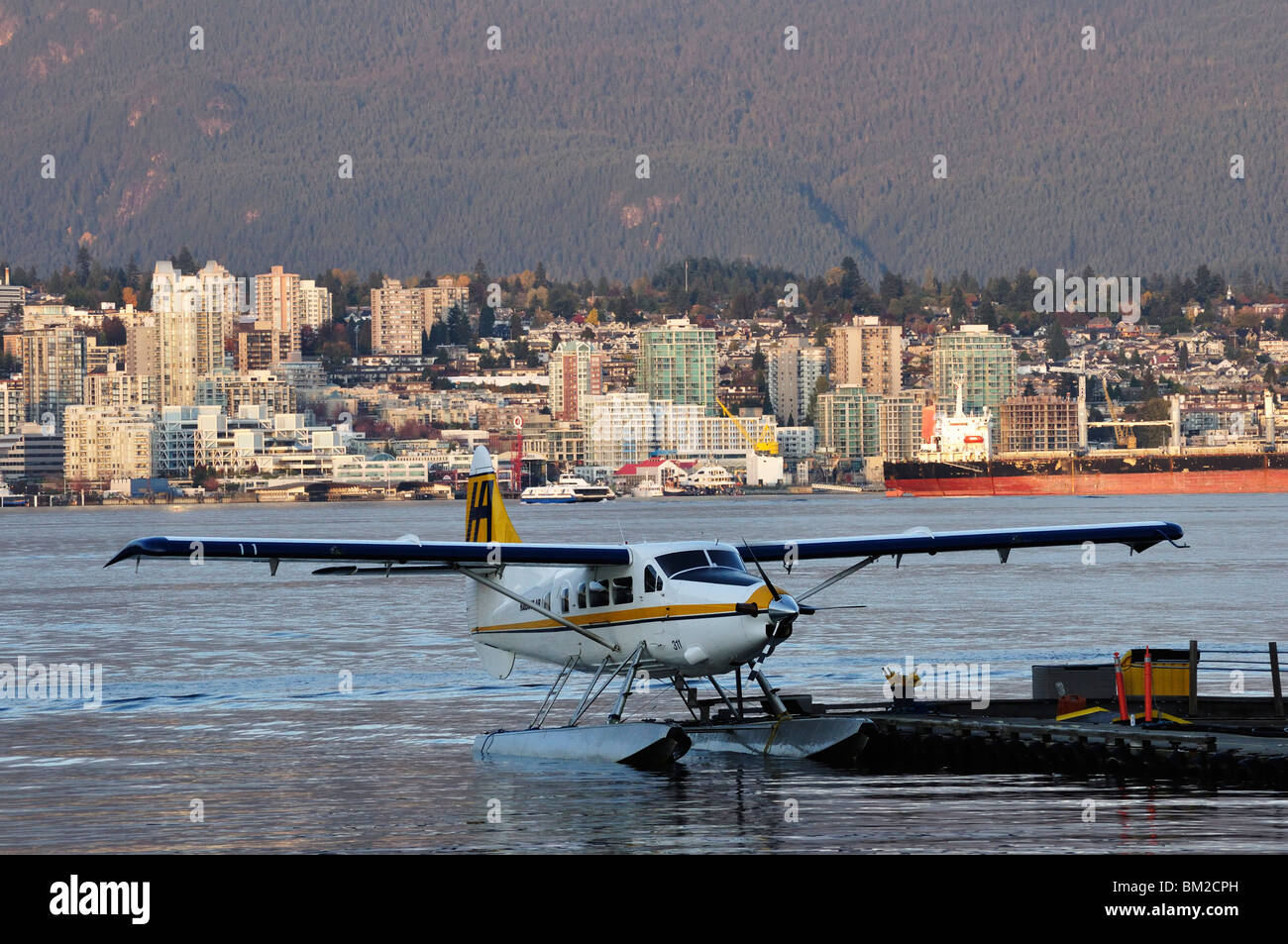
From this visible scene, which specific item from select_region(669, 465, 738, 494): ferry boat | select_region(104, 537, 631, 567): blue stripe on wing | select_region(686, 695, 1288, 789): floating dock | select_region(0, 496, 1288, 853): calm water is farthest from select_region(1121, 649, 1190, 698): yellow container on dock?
select_region(669, 465, 738, 494): ferry boat

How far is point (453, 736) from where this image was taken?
2141cm

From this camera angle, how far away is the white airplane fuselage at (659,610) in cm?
1590

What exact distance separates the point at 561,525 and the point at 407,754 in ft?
261

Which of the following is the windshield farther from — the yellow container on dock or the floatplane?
the yellow container on dock

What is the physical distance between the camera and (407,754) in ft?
65.0

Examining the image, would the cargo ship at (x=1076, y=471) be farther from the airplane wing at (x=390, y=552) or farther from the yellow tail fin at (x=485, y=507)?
the airplane wing at (x=390, y=552)

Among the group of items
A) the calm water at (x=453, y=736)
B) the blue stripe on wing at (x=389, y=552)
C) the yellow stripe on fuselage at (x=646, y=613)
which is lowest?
the calm water at (x=453, y=736)

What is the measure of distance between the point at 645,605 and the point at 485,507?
15.5 ft

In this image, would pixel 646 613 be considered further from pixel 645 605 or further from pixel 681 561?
pixel 681 561

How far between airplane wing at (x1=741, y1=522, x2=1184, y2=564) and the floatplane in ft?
0.06

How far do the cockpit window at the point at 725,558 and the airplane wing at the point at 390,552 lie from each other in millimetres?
761

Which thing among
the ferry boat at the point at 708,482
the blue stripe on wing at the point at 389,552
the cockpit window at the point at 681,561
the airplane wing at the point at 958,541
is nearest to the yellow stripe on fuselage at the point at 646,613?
the cockpit window at the point at 681,561

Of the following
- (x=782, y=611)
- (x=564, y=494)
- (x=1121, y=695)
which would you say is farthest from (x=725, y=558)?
(x=564, y=494)

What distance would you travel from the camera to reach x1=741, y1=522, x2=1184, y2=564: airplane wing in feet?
58.2
